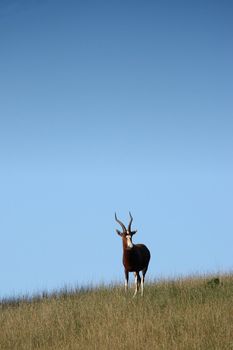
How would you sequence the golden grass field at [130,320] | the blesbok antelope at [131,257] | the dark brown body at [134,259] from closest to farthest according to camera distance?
the golden grass field at [130,320] < the blesbok antelope at [131,257] < the dark brown body at [134,259]

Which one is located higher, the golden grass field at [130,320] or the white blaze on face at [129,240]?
the white blaze on face at [129,240]

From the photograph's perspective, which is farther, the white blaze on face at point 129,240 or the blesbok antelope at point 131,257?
the blesbok antelope at point 131,257

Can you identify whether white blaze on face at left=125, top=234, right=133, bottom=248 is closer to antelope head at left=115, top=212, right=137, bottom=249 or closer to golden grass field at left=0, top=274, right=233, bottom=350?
antelope head at left=115, top=212, right=137, bottom=249

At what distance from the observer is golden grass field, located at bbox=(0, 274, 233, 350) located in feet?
44.1

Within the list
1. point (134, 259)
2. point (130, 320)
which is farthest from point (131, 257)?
point (130, 320)

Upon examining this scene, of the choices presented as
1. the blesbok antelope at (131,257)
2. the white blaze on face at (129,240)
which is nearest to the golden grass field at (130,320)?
the blesbok antelope at (131,257)

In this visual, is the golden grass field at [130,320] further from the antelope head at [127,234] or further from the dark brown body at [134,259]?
the antelope head at [127,234]

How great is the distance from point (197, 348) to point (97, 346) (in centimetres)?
222

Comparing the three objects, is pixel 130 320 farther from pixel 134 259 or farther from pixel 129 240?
pixel 134 259

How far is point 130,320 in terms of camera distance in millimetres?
15023

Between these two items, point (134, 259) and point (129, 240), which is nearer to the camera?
point (129, 240)

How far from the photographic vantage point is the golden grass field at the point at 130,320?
529 inches

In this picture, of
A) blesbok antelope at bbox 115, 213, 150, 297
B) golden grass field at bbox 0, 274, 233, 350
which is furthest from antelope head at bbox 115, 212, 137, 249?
golden grass field at bbox 0, 274, 233, 350

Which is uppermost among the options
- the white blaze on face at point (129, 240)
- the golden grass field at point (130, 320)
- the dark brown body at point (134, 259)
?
the white blaze on face at point (129, 240)
